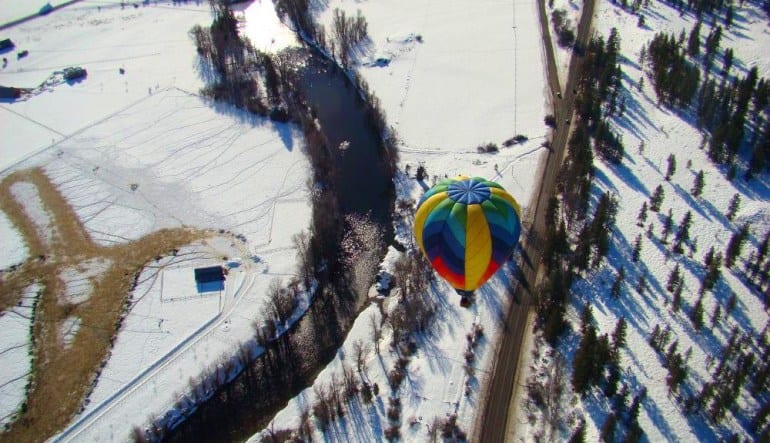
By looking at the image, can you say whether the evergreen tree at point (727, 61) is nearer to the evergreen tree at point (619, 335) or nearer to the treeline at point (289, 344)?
the treeline at point (289, 344)

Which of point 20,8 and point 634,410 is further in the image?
point 20,8

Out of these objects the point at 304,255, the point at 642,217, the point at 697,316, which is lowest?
the point at 697,316

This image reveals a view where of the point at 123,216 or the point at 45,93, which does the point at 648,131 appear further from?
the point at 45,93

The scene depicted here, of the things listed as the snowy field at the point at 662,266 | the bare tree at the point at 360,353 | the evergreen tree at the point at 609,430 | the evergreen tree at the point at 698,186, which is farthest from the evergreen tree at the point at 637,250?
the bare tree at the point at 360,353

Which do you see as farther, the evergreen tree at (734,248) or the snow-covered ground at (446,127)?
the evergreen tree at (734,248)

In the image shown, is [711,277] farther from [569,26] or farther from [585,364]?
[569,26]

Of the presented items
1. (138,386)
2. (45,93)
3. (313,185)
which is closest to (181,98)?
(45,93)

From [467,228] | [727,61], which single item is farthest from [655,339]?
[727,61]
